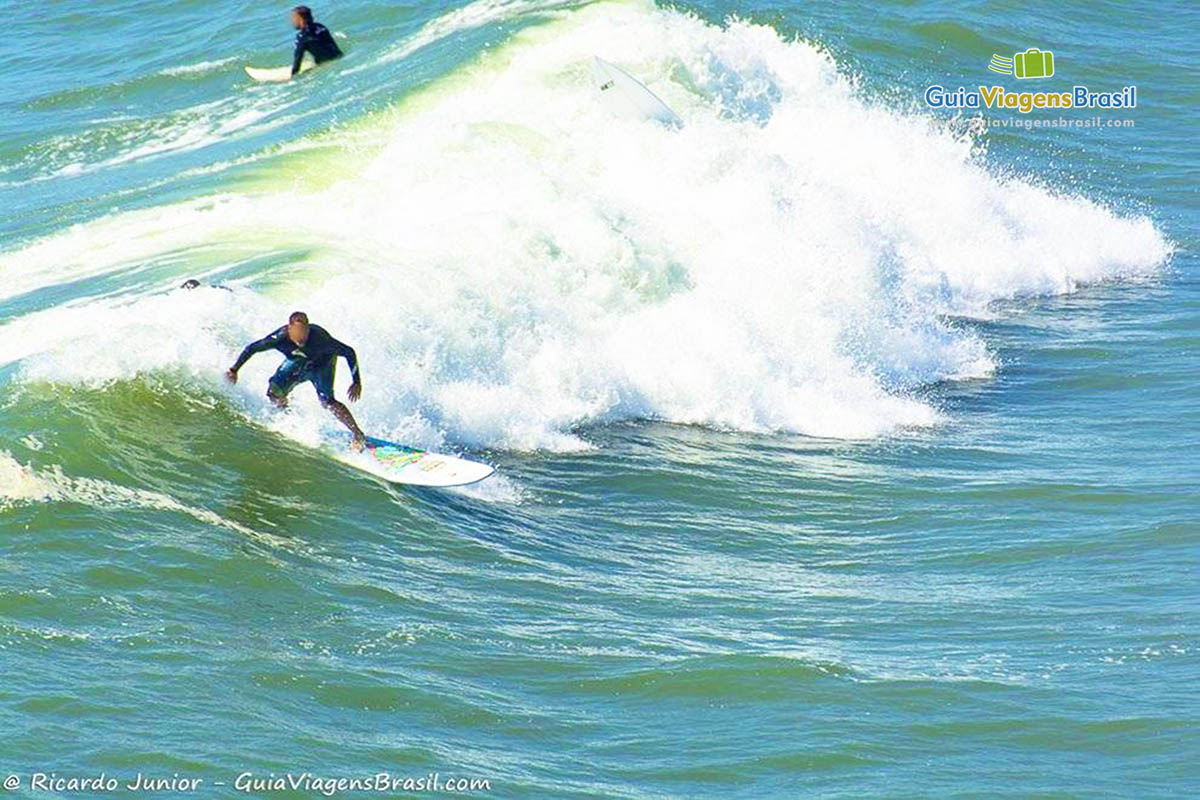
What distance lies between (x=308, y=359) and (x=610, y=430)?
3.15 metres

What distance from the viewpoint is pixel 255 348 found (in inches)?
444

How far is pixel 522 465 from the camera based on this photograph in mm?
12570

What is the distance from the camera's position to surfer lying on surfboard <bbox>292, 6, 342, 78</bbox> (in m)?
22.7

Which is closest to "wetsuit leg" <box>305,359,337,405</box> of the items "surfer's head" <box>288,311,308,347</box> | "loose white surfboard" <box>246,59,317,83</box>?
"surfer's head" <box>288,311,308,347</box>

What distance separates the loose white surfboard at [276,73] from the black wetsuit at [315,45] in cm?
35

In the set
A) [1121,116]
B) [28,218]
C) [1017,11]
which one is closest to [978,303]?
[1121,116]

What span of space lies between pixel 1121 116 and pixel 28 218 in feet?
54.4

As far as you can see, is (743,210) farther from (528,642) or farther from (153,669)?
(153,669)

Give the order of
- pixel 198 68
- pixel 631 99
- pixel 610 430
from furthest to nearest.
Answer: pixel 198 68 → pixel 631 99 → pixel 610 430

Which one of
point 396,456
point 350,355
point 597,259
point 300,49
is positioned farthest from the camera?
point 300,49

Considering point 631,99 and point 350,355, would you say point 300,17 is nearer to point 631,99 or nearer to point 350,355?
point 631,99
